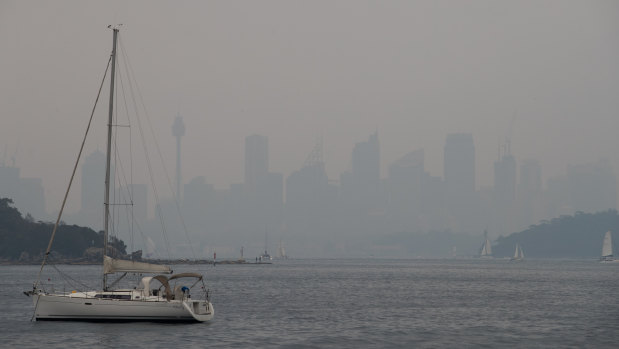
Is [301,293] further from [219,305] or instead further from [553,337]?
[553,337]

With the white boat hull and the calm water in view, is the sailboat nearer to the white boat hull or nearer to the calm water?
the white boat hull

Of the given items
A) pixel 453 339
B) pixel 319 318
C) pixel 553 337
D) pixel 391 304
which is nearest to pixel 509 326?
pixel 553 337

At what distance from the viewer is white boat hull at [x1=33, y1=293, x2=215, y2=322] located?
194 feet

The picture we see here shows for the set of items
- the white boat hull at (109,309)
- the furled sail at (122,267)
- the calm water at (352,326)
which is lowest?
the calm water at (352,326)

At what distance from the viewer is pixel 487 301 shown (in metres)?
95.1

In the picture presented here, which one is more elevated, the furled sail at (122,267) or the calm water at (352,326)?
the furled sail at (122,267)

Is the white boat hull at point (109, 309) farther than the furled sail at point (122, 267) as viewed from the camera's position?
No

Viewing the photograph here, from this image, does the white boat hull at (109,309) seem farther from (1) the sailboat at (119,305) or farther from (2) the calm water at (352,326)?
(2) the calm water at (352,326)

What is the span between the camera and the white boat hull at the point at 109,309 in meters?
59.2

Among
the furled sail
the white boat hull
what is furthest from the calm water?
the furled sail

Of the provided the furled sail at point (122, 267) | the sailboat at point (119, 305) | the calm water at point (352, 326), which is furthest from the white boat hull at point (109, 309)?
the furled sail at point (122, 267)

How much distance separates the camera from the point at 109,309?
195 ft

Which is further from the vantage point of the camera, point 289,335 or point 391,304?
point 391,304

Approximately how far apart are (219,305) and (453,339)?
34.6m
